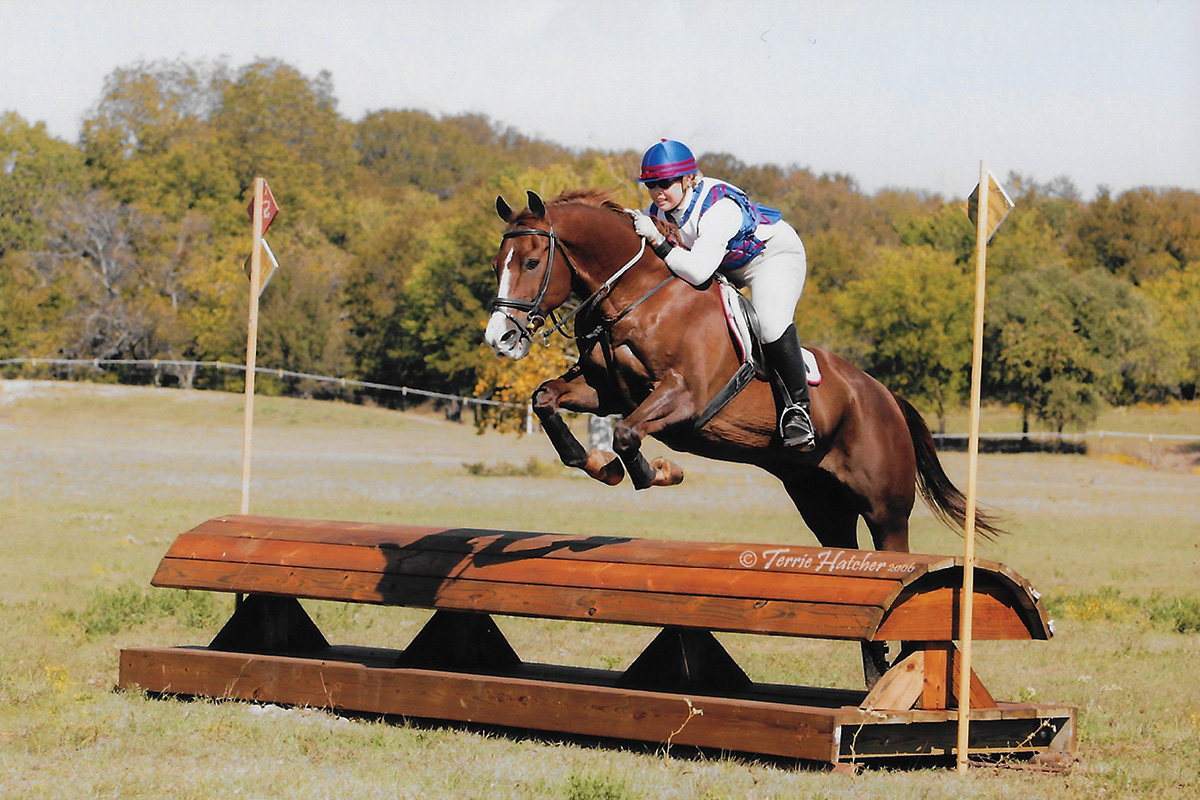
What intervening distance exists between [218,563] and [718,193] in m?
3.24

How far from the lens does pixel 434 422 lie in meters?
46.6

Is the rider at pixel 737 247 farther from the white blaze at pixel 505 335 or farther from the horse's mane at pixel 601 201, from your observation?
the white blaze at pixel 505 335

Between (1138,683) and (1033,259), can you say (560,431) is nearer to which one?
(1138,683)

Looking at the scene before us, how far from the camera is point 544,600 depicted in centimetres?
564

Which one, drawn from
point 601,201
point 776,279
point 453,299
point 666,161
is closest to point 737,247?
point 776,279

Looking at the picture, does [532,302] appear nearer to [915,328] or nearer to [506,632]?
[506,632]

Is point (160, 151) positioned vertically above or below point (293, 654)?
above

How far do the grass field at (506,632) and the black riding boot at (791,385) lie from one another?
170 centimetres

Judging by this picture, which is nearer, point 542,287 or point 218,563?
point 542,287

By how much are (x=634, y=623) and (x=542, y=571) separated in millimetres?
618

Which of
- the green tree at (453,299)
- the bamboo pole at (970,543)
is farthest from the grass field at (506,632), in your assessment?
the green tree at (453,299)

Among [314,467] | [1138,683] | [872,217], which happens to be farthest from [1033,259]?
[1138,683]

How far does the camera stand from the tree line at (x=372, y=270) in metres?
48.2

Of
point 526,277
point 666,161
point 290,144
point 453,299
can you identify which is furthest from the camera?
point 290,144
